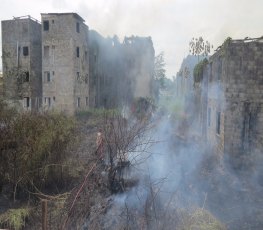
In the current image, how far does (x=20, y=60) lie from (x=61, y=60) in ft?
13.0

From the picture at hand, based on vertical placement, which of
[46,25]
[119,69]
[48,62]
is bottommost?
[48,62]

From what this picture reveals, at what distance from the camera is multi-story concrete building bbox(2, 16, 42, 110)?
2706 centimetres

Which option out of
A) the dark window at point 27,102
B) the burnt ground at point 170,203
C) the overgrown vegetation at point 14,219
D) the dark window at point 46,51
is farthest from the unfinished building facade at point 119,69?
the overgrown vegetation at point 14,219

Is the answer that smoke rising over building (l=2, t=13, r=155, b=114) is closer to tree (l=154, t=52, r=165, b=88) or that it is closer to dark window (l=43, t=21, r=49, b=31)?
dark window (l=43, t=21, r=49, b=31)

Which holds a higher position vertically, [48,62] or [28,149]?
[48,62]

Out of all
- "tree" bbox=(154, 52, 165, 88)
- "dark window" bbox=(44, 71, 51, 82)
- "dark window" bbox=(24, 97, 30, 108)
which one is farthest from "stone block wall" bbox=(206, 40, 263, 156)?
"tree" bbox=(154, 52, 165, 88)

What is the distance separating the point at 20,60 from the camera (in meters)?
27.3

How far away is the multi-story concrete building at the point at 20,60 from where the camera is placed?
27062 mm

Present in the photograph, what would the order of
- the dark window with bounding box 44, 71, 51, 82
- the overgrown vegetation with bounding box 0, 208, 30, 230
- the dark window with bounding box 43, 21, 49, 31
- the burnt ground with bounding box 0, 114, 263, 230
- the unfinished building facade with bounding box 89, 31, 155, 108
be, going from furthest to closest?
the unfinished building facade with bounding box 89, 31, 155, 108 < the dark window with bounding box 44, 71, 51, 82 < the dark window with bounding box 43, 21, 49, 31 < the overgrown vegetation with bounding box 0, 208, 30, 230 < the burnt ground with bounding box 0, 114, 263, 230

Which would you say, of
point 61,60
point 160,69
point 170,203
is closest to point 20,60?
point 61,60

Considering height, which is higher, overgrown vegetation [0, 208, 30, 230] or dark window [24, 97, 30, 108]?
dark window [24, 97, 30, 108]

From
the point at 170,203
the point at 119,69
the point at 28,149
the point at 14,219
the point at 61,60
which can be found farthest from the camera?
the point at 119,69

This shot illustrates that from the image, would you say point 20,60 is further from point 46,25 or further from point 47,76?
point 46,25

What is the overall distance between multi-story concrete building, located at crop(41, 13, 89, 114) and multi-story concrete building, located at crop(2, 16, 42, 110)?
3.51 ft
